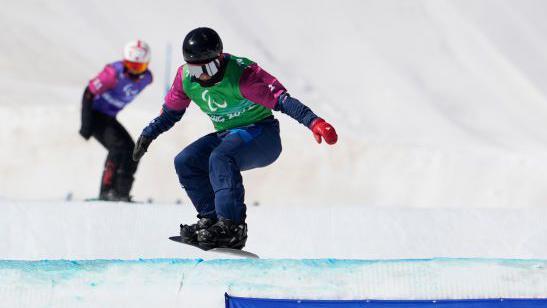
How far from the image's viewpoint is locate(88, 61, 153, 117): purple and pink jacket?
30.3 feet

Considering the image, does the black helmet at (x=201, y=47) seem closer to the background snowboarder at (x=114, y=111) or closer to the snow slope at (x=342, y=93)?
the background snowboarder at (x=114, y=111)

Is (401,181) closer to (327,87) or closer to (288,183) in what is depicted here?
(288,183)

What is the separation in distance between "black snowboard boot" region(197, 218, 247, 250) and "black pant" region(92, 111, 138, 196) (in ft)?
11.7

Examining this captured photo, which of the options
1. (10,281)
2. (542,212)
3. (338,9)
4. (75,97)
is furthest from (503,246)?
(338,9)

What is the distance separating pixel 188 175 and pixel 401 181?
9.03 meters

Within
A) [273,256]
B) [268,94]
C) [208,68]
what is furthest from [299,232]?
[208,68]

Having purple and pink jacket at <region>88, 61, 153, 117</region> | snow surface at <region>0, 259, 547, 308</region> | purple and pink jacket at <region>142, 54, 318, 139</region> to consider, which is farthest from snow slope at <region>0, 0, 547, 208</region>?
snow surface at <region>0, 259, 547, 308</region>

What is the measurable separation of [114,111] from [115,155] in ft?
1.62

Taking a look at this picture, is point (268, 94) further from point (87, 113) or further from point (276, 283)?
point (87, 113)

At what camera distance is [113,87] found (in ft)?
30.5

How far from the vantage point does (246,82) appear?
5.72 meters

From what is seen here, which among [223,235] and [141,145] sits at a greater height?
[141,145]

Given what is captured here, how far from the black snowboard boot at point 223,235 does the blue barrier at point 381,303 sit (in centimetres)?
152

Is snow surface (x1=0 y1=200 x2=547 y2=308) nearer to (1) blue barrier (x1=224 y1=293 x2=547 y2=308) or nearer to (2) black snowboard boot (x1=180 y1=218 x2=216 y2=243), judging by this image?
(1) blue barrier (x1=224 y1=293 x2=547 y2=308)
